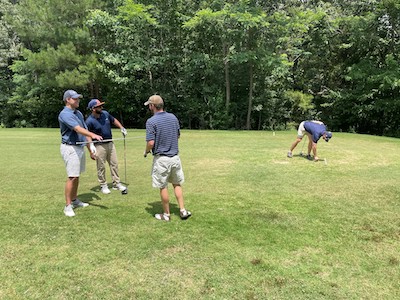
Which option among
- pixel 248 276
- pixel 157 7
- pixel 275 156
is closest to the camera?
pixel 248 276

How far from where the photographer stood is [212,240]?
15.8ft

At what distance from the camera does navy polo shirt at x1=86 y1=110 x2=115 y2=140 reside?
7.02 m

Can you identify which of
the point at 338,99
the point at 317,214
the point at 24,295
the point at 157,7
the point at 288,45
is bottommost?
the point at 24,295

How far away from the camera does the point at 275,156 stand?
37.1ft

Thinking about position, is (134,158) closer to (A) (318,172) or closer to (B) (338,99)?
(A) (318,172)

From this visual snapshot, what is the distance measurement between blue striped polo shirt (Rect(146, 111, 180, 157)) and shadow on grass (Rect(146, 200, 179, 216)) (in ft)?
3.71

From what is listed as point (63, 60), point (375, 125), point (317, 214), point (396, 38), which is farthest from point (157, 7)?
point (317, 214)

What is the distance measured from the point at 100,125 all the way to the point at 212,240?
3508 mm

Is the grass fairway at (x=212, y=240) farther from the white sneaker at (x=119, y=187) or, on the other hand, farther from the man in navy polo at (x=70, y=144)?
the man in navy polo at (x=70, y=144)

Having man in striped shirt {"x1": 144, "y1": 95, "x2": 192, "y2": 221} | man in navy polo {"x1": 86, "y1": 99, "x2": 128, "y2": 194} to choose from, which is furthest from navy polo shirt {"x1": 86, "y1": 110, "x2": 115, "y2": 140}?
man in striped shirt {"x1": 144, "y1": 95, "x2": 192, "y2": 221}

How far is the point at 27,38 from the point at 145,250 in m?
30.5

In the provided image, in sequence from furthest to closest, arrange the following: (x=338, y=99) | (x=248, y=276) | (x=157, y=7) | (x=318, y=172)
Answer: (x=338, y=99)
(x=157, y=7)
(x=318, y=172)
(x=248, y=276)

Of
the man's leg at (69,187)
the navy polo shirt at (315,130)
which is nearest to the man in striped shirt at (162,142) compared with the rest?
the man's leg at (69,187)

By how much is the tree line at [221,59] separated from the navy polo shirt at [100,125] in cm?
1691
